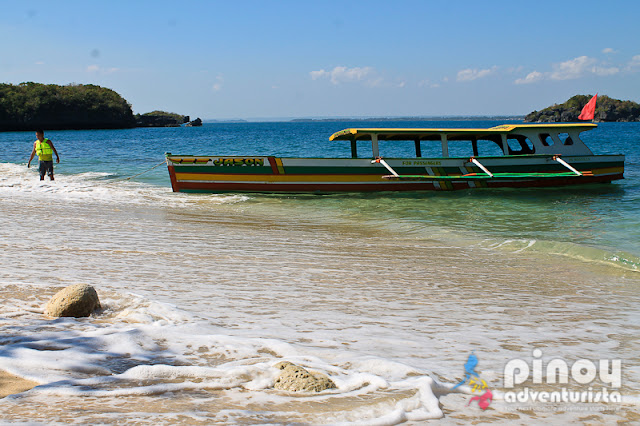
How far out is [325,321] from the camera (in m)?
4.82

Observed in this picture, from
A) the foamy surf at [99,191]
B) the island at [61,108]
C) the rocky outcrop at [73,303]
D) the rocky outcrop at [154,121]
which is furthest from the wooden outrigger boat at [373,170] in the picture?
the rocky outcrop at [154,121]

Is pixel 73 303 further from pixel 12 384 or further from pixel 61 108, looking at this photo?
pixel 61 108

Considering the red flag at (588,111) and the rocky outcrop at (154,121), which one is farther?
the rocky outcrop at (154,121)

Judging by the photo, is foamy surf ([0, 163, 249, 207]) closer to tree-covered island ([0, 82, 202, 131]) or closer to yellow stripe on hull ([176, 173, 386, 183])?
yellow stripe on hull ([176, 173, 386, 183])

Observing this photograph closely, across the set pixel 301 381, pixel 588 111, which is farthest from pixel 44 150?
pixel 588 111

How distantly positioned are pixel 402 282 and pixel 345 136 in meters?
10.2

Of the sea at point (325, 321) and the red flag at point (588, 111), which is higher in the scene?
the red flag at point (588, 111)

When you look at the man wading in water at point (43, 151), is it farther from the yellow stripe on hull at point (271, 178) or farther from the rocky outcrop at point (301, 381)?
the rocky outcrop at point (301, 381)

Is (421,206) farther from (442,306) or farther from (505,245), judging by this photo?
(442,306)

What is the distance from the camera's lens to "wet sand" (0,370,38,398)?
3012mm

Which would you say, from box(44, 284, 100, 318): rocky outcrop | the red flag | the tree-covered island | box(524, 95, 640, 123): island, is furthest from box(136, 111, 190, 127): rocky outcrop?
box(44, 284, 100, 318): rocky outcrop

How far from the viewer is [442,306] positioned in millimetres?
5449

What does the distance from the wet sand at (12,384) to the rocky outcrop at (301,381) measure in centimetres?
147

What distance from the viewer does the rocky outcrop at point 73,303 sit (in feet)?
15.0
